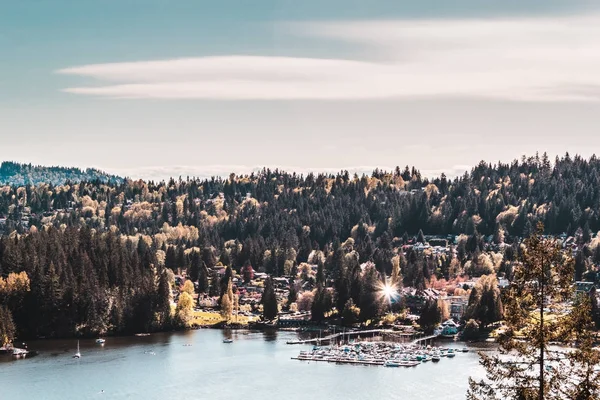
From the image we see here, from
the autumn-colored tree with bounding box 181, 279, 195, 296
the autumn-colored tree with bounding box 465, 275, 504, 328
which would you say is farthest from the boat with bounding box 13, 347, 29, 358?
the autumn-colored tree with bounding box 465, 275, 504, 328

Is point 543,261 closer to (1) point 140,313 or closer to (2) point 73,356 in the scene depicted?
(2) point 73,356

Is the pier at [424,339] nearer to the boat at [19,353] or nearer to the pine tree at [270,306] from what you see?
the pine tree at [270,306]

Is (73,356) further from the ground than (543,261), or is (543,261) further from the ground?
(543,261)

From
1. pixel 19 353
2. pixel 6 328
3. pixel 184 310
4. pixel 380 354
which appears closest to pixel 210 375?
pixel 380 354

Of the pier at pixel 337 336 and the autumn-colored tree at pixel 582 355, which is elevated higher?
the autumn-colored tree at pixel 582 355

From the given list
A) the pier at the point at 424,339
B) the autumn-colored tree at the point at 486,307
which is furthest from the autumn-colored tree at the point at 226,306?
the autumn-colored tree at the point at 486,307

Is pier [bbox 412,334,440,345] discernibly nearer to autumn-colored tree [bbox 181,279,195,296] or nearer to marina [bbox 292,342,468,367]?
marina [bbox 292,342,468,367]

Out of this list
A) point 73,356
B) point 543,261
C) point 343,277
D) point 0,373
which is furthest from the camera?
point 343,277

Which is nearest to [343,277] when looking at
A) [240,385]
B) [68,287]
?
[68,287]
